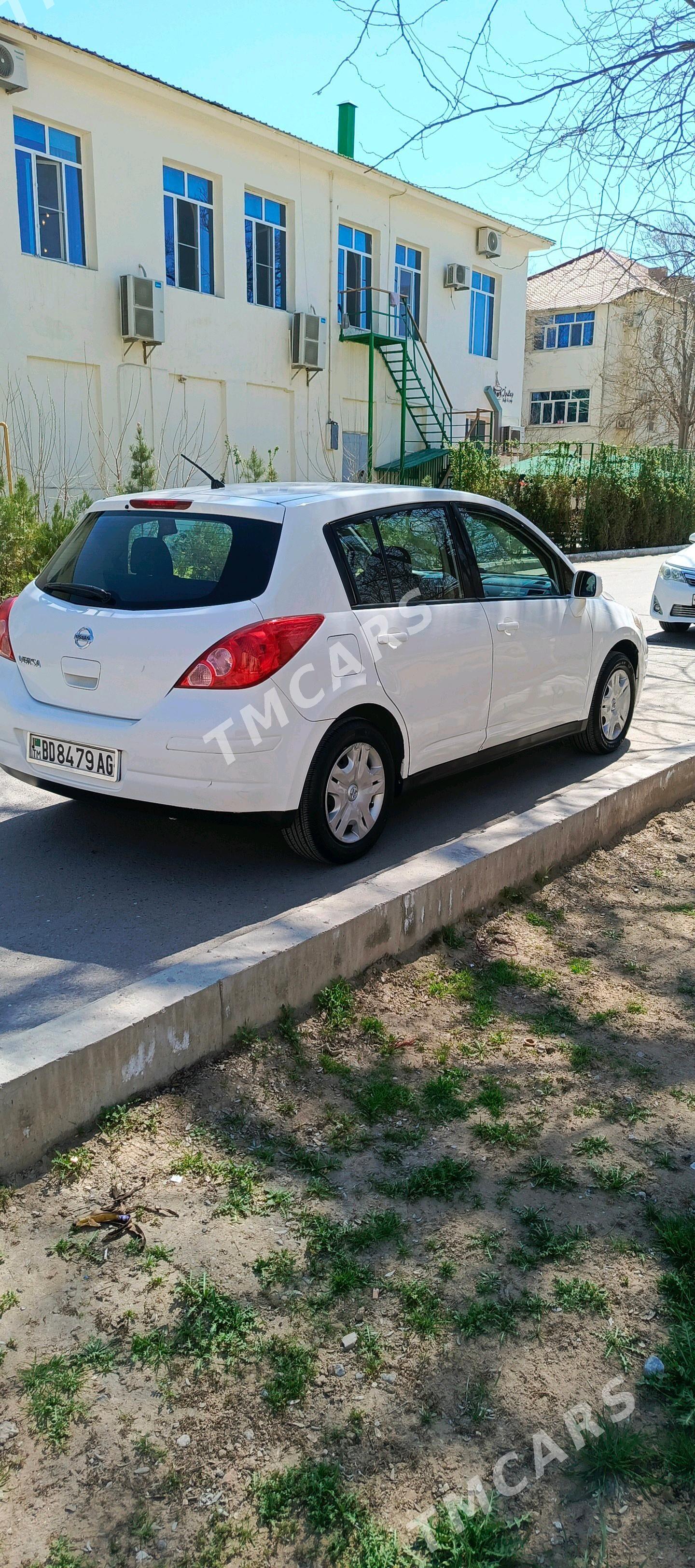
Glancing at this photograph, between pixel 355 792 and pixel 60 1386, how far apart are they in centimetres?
315

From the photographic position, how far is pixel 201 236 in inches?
884

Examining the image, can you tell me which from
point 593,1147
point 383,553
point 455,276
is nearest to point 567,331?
point 455,276

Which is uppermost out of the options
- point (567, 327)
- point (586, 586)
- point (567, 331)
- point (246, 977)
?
point (567, 327)

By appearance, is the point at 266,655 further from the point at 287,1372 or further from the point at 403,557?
the point at 287,1372

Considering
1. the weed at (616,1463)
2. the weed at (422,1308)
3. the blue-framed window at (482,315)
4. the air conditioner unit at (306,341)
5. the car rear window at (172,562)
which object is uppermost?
the blue-framed window at (482,315)

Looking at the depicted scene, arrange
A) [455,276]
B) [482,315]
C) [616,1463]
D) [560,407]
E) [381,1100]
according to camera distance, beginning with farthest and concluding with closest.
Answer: [560,407] → [482,315] → [455,276] → [381,1100] → [616,1463]

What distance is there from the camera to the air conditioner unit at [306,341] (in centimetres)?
2423

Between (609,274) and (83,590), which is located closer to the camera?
(83,590)

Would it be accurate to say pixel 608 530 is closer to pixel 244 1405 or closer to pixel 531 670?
pixel 531 670

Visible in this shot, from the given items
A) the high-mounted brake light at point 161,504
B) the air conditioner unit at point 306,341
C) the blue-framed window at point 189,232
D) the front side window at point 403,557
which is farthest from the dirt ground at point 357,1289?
the air conditioner unit at point 306,341

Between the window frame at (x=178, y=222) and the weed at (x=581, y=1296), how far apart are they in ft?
71.0

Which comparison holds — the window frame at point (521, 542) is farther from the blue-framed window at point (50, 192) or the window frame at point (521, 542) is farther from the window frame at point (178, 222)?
the window frame at point (178, 222)

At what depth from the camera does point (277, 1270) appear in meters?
2.75

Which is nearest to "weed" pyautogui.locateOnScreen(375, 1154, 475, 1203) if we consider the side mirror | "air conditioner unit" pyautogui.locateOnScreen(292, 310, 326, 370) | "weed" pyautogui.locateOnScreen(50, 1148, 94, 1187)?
"weed" pyautogui.locateOnScreen(50, 1148, 94, 1187)
